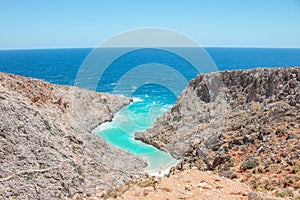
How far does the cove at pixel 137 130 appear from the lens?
102 ft

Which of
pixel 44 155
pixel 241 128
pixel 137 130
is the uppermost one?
pixel 241 128

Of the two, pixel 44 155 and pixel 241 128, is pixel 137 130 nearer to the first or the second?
pixel 241 128

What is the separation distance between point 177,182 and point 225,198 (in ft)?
7.99

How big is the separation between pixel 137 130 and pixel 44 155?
2326 cm

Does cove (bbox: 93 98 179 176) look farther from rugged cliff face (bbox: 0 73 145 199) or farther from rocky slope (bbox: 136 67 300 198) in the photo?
rugged cliff face (bbox: 0 73 145 199)

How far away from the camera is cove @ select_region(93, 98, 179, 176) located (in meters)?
31.0

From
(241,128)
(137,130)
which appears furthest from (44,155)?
(137,130)

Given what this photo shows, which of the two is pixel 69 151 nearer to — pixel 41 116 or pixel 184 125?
Answer: pixel 41 116

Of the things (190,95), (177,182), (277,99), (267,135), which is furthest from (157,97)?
(177,182)

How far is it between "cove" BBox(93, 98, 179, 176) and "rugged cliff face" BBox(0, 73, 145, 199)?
2715 mm

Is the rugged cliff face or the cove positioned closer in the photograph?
the rugged cliff face

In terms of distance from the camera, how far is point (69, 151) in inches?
874

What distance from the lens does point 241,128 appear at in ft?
86.5

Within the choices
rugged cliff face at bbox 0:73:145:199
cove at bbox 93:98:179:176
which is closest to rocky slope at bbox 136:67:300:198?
cove at bbox 93:98:179:176
